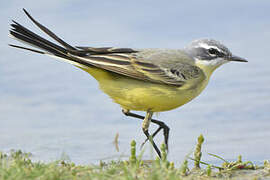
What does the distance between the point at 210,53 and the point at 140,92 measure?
196 centimetres

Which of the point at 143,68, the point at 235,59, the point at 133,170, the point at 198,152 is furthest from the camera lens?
the point at 235,59

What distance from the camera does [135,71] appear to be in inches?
279

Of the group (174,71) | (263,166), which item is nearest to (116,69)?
(174,71)

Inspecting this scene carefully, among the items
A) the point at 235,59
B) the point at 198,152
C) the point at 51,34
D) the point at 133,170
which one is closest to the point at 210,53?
the point at 235,59

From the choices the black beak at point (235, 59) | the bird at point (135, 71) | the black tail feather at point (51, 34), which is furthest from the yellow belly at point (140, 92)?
the black beak at point (235, 59)

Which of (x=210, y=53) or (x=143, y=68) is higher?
(x=210, y=53)

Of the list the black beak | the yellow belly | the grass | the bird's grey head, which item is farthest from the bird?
the grass

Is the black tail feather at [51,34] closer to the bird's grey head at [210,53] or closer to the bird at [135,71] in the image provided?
the bird at [135,71]

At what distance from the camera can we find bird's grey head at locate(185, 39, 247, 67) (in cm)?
807

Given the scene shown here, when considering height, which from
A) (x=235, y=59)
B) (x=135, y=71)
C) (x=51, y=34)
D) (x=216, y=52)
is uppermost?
(x=51, y=34)

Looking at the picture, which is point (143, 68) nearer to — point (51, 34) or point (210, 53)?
point (210, 53)

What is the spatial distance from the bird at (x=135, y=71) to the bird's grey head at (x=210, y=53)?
14.8 inches

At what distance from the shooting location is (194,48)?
820cm

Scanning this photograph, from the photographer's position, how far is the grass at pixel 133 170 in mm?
4637
